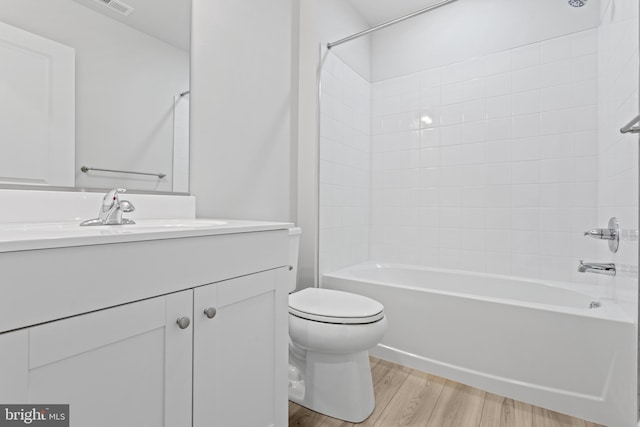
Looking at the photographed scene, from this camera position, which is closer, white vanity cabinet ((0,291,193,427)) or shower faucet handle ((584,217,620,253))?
white vanity cabinet ((0,291,193,427))

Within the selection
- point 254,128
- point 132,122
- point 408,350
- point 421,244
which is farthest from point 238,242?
point 421,244

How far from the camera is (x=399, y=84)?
2.64 metres

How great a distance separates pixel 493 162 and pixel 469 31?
3.27ft

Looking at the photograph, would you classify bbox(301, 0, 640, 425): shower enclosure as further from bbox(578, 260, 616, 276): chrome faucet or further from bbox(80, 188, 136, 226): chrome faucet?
bbox(80, 188, 136, 226): chrome faucet

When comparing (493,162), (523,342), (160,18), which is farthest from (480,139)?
(160,18)

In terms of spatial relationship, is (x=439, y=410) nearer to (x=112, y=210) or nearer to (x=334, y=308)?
(x=334, y=308)

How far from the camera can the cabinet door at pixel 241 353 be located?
86 cm

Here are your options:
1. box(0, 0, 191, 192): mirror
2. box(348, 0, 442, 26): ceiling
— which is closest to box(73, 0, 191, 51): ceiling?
box(0, 0, 191, 192): mirror

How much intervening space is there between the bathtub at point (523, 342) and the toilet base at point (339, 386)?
1.67 feet

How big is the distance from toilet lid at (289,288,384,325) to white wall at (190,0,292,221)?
560mm

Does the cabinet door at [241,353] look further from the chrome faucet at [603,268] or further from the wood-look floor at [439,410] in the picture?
the chrome faucet at [603,268]

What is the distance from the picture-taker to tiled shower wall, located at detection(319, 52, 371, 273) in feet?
7.13

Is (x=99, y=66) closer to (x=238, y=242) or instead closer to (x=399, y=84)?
(x=238, y=242)

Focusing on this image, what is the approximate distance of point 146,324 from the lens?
28.9 inches
